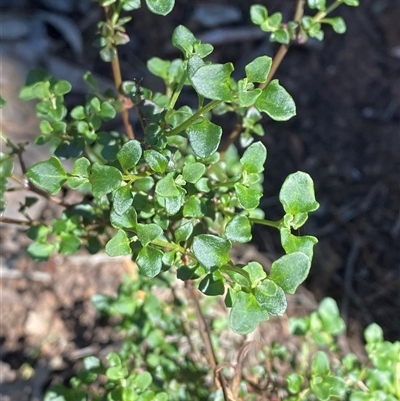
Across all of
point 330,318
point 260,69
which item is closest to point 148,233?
point 260,69

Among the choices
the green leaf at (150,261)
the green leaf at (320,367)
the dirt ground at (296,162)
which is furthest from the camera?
Result: the dirt ground at (296,162)

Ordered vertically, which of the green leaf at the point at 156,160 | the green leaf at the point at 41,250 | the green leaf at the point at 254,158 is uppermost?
the green leaf at the point at 254,158

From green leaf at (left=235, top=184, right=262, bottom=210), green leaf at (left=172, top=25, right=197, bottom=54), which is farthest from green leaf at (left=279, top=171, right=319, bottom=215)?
Answer: green leaf at (left=172, top=25, right=197, bottom=54)

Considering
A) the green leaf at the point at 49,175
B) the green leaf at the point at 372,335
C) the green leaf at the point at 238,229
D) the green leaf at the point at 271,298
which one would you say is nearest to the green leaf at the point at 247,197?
the green leaf at the point at 238,229

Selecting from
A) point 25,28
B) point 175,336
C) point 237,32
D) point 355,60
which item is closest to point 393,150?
point 355,60

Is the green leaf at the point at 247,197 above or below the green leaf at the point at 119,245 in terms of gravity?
above

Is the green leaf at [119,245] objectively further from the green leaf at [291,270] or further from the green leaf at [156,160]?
the green leaf at [291,270]

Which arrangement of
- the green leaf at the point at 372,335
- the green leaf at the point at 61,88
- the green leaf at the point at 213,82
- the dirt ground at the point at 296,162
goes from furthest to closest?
1. the dirt ground at the point at 296,162
2. the green leaf at the point at 372,335
3. the green leaf at the point at 61,88
4. the green leaf at the point at 213,82
